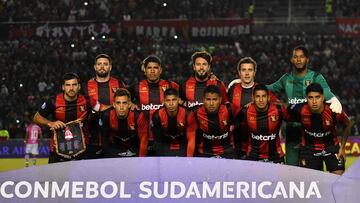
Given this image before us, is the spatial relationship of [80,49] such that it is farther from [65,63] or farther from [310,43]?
[310,43]

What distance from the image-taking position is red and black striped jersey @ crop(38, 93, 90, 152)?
23.3ft

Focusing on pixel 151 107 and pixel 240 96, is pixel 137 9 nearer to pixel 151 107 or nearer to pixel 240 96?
pixel 151 107

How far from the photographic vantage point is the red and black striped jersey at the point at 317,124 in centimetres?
674

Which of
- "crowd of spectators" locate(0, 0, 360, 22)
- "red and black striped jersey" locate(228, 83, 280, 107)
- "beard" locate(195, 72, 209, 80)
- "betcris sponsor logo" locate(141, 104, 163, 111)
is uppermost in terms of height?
"crowd of spectators" locate(0, 0, 360, 22)

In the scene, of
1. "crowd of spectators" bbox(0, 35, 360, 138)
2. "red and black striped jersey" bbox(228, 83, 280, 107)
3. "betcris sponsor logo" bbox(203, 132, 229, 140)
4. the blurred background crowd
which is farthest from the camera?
"crowd of spectators" bbox(0, 35, 360, 138)

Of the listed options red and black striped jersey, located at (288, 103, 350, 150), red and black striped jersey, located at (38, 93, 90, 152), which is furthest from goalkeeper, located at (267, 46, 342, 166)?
red and black striped jersey, located at (38, 93, 90, 152)

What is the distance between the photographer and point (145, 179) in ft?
12.9

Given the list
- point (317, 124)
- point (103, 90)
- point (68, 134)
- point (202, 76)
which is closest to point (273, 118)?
point (317, 124)

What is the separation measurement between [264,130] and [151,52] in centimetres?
1997

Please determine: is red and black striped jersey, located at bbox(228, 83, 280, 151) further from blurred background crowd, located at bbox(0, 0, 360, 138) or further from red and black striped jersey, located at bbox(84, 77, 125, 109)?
blurred background crowd, located at bbox(0, 0, 360, 138)

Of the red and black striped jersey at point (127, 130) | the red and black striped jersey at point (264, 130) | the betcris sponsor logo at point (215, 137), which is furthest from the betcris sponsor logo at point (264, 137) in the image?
the red and black striped jersey at point (127, 130)

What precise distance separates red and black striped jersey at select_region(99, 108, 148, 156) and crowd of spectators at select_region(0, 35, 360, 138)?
15812mm

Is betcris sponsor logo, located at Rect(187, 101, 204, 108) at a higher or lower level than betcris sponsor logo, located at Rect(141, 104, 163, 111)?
higher

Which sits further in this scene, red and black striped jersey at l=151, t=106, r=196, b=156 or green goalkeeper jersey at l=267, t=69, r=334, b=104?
green goalkeeper jersey at l=267, t=69, r=334, b=104
